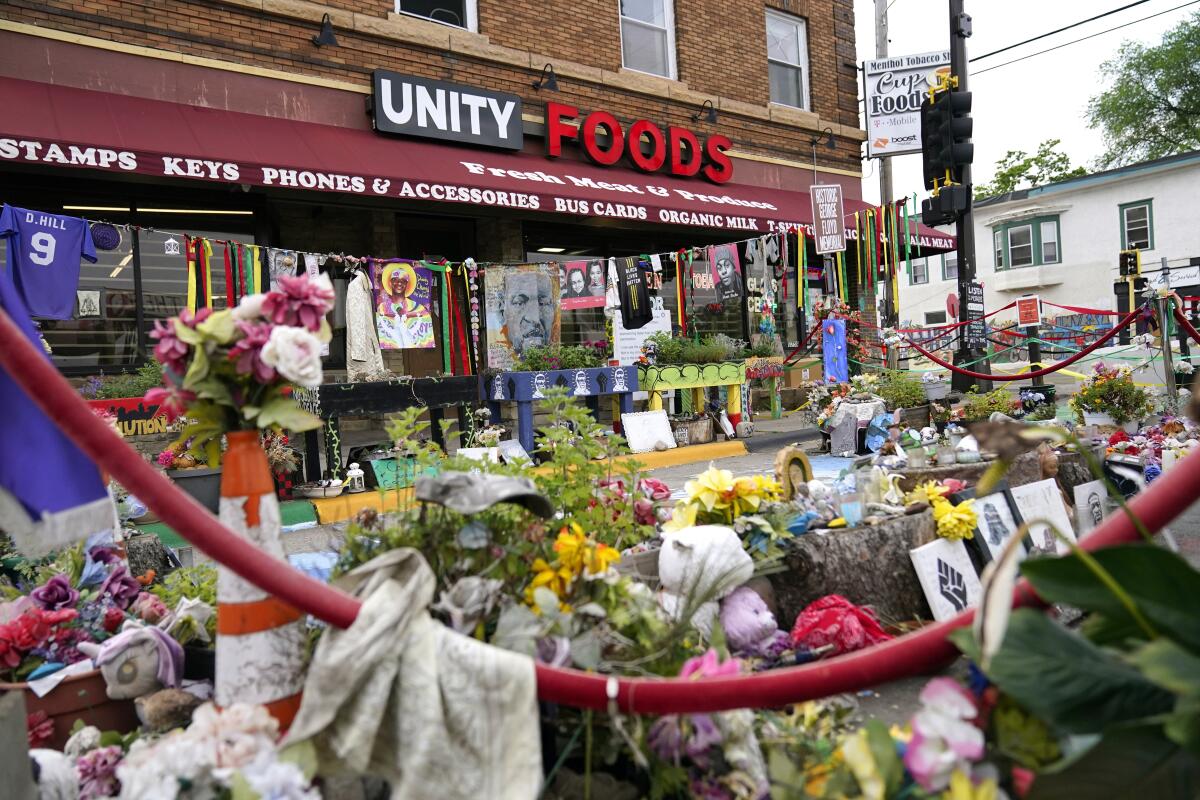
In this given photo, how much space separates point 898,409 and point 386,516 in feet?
27.5

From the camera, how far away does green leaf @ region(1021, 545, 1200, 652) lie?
1.62 metres

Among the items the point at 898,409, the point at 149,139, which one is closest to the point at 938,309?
the point at 898,409

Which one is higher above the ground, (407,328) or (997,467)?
(407,328)

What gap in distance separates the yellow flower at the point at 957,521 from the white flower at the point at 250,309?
10.9 ft

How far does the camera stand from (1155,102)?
1508 inches

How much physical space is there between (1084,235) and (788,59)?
23.6 meters

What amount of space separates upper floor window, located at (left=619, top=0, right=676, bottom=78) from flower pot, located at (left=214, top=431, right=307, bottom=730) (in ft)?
41.4

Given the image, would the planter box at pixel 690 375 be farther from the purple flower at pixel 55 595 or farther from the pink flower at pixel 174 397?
the pink flower at pixel 174 397

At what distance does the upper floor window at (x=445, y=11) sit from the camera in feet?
36.4

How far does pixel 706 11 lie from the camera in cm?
1437

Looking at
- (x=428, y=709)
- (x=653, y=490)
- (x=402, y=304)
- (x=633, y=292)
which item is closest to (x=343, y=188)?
(x=402, y=304)

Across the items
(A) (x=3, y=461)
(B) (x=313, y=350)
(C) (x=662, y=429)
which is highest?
(B) (x=313, y=350)

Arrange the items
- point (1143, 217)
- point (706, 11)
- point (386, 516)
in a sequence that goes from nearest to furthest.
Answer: point (386, 516), point (706, 11), point (1143, 217)

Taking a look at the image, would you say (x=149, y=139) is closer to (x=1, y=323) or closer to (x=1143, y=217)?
(x=1, y=323)
